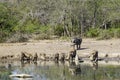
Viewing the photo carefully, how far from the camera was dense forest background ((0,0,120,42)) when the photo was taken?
1551 inches

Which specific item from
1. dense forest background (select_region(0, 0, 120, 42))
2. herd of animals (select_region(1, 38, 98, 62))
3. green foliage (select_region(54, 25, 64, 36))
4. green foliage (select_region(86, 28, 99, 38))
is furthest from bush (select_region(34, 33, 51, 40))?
herd of animals (select_region(1, 38, 98, 62))

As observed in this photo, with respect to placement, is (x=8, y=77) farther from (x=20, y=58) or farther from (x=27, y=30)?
(x=27, y=30)

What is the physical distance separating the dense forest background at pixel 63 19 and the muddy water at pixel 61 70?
11.4m

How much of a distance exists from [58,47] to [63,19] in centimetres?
909

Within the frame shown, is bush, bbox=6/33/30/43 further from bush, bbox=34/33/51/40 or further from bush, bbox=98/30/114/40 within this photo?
bush, bbox=98/30/114/40

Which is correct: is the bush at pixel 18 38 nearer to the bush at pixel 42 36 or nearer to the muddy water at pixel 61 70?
the bush at pixel 42 36

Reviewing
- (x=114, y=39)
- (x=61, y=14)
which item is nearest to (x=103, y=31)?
(x=114, y=39)

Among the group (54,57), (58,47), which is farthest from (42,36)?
(54,57)

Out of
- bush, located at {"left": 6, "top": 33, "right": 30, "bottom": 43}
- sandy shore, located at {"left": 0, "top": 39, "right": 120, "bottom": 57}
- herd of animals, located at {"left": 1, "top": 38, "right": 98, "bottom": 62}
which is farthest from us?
bush, located at {"left": 6, "top": 33, "right": 30, "bottom": 43}

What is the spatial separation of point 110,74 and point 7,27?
19704 mm

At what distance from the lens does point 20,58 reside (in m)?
28.5

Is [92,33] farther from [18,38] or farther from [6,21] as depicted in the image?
[6,21]

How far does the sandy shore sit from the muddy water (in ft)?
9.92

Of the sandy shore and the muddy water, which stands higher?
the sandy shore
